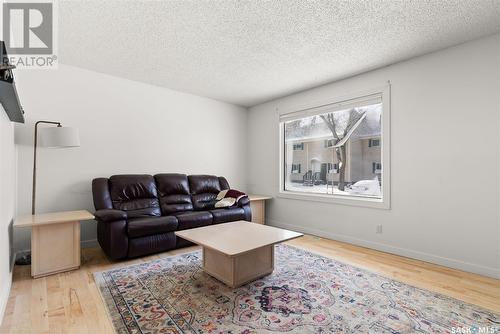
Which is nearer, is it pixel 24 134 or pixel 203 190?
pixel 24 134

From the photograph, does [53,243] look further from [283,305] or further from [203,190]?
[283,305]

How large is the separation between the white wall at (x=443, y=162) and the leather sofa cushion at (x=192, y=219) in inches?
81.1

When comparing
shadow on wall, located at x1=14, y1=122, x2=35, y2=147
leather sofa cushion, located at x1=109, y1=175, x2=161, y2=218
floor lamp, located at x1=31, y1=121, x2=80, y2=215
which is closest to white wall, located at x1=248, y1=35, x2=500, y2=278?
leather sofa cushion, located at x1=109, y1=175, x2=161, y2=218

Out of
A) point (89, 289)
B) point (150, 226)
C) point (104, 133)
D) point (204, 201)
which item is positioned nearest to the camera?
→ point (89, 289)

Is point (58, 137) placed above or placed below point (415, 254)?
above

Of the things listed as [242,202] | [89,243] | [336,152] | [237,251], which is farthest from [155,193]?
[336,152]

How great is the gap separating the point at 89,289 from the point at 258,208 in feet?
10.0

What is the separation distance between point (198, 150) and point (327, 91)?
2512 millimetres

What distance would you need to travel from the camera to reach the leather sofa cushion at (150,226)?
299 centimetres

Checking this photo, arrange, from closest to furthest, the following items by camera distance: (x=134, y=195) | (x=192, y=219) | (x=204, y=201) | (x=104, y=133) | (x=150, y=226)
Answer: (x=150, y=226)
(x=192, y=219)
(x=134, y=195)
(x=104, y=133)
(x=204, y=201)

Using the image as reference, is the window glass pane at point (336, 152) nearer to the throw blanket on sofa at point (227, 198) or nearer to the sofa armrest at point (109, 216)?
the throw blanket on sofa at point (227, 198)

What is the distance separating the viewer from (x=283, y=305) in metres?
2.02

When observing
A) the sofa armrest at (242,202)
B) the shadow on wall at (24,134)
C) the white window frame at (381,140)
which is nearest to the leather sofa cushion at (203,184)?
the sofa armrest at (242,202)

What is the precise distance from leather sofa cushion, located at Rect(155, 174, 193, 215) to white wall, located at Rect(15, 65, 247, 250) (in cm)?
38
